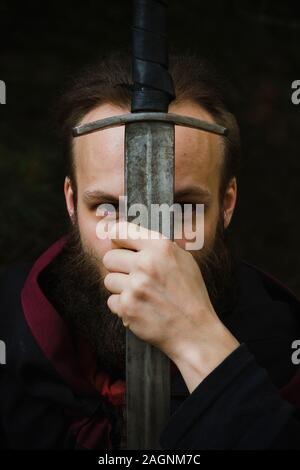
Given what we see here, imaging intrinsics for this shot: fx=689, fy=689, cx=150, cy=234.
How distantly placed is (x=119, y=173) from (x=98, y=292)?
0.94ft

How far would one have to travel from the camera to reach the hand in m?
0.99

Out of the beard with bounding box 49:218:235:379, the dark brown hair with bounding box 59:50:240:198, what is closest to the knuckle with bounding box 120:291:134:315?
the beard with bounding box 49:218:235:379

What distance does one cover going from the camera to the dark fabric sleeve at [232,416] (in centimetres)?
99

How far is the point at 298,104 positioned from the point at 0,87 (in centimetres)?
104

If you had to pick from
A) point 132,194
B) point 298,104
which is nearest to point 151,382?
point 132,194

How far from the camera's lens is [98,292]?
1424 mm

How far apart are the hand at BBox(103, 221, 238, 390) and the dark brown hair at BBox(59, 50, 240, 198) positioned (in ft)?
1.55

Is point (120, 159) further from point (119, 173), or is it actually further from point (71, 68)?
point (71, 68)

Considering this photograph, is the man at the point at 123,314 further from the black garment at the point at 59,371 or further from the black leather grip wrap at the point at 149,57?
the black leather grip wrap at the point at 149,57

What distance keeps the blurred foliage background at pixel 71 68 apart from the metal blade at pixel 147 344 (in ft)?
4.15

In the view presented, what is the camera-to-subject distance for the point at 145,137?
0.99m

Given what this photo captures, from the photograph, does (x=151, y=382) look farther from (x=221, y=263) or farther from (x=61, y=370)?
(x=221, y=263)

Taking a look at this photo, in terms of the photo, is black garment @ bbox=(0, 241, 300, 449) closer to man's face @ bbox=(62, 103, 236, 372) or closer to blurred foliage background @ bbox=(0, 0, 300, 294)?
man's face @ bbox=(62, 103, 236, 372)

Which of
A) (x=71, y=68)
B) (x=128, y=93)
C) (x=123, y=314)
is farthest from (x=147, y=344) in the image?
(x=71, y=68)
